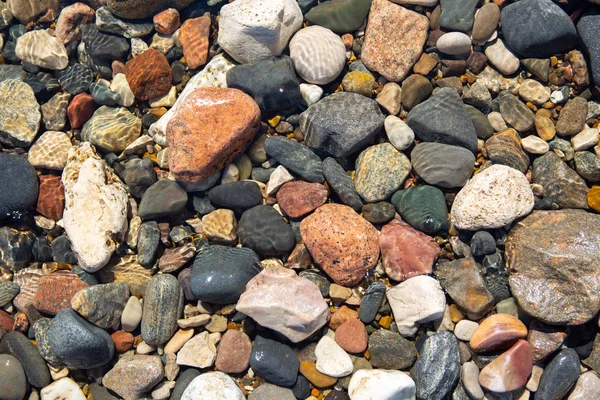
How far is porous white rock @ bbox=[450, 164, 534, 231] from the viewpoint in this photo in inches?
157

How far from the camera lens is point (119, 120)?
4758mm

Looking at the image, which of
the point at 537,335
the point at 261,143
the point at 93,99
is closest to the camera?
the point at 537,335

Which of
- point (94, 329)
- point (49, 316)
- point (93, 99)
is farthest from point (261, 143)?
point (49, 316)

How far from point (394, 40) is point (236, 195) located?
2176 mm

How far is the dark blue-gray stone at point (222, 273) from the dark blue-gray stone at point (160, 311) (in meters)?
0.22

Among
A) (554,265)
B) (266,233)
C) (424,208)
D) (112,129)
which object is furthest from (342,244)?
(112,129)

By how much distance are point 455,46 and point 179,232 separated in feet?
10.4

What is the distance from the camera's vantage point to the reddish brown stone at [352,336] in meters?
3.97

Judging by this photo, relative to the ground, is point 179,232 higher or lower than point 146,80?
lower

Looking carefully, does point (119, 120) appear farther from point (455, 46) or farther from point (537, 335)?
point (537, 335)

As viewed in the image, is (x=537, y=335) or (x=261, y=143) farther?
(x=261, y=143)

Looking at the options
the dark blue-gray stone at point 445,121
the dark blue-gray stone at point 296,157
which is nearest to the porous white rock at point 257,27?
the dark blue-gray stone at point 296,157

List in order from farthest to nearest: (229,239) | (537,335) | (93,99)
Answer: (93,99)
(229,239)
(537,335)

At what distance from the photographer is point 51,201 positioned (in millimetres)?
4594
